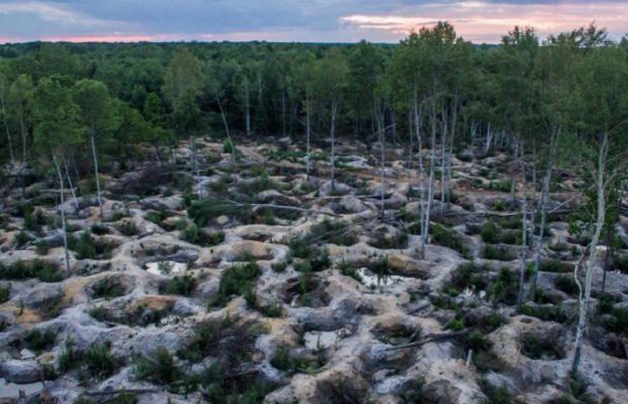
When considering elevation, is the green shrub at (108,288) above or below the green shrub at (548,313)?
below

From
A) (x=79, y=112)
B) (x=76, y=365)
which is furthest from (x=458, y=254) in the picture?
(x=79, y=112)

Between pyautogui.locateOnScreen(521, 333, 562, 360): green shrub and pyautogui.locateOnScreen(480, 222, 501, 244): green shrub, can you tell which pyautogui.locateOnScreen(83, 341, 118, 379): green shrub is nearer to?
pyautogui.locateOnScreen(521, 333, 562, 360): green shrub

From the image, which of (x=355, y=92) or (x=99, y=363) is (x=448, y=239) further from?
(x=99, y=363)

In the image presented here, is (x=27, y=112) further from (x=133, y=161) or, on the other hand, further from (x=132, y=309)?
(x=132, y=309)

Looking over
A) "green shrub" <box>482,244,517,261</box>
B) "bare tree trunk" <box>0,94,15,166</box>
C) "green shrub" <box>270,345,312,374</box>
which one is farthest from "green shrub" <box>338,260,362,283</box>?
"bare tree trunk" <box>0,94,15,166</box>

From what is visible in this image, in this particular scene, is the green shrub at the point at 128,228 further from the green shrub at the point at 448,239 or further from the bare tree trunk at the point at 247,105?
the bare tree trunk at the point at 247,105

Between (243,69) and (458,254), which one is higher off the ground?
(243,69)

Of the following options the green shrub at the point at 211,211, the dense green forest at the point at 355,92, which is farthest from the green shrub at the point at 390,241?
the green shrub at the point at 211,211

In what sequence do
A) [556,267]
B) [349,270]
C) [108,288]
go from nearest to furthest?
[108,288] < [349,270] < [556,267]

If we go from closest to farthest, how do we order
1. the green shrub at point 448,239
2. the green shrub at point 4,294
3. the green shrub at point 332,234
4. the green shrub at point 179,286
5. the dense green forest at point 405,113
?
the dense green forest at point 405,113 < the green shrub at point 4,294 < the green shrub at point 179,286 < the green shrub at point 448,239 < the green shrub at point 332,234

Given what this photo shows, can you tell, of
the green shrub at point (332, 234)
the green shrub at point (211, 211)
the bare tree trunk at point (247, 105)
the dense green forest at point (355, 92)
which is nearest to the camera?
the dense green forest at point (355, 92)

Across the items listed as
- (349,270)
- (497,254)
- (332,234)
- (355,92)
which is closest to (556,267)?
(497,254)
